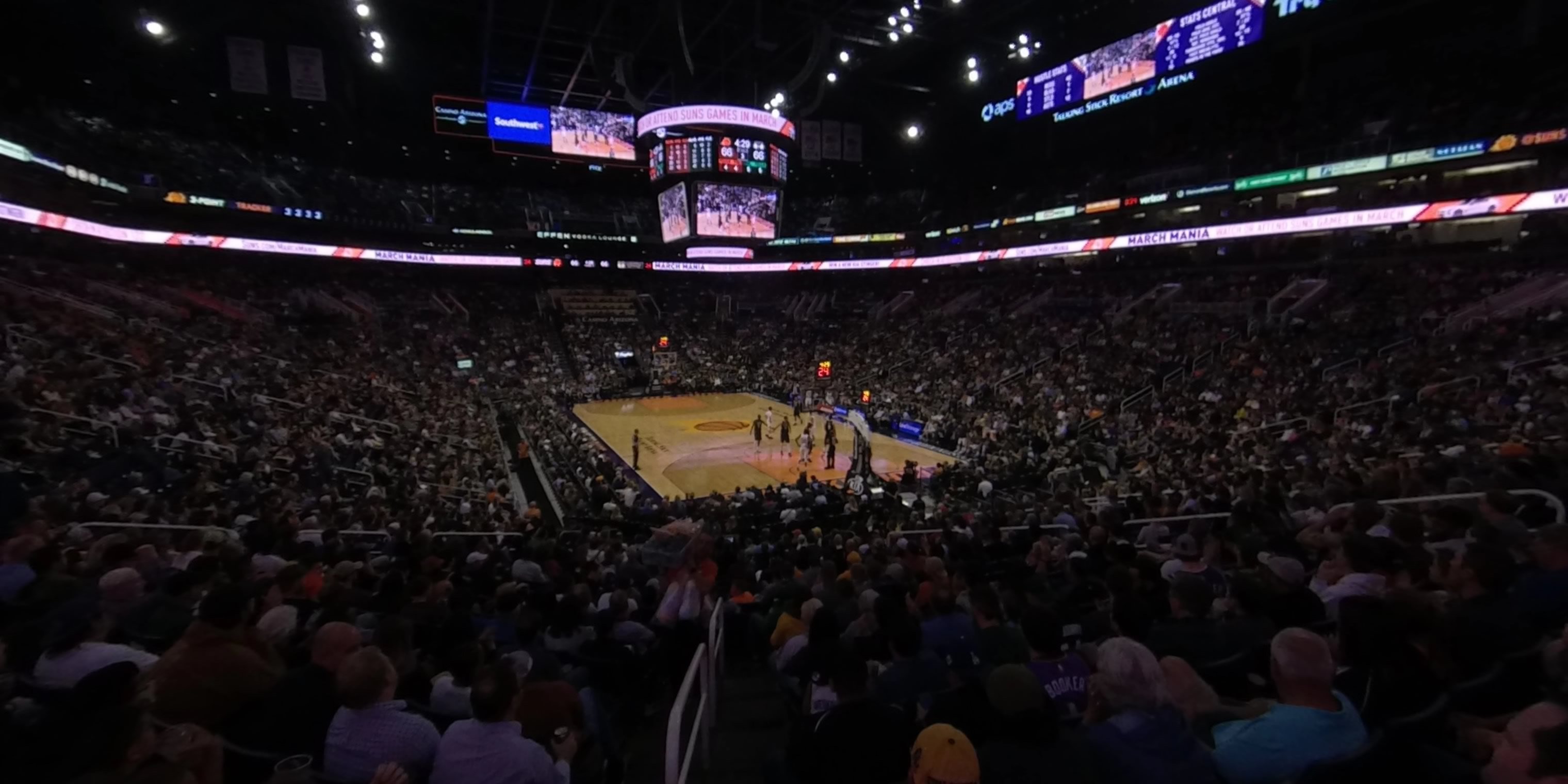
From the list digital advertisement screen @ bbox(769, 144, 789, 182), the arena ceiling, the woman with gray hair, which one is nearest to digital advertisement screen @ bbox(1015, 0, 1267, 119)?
the arena ceiling

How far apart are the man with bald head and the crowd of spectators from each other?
0.06 feet

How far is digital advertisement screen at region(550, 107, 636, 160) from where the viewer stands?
3359cm

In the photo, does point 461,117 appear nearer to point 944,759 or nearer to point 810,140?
point 810,140

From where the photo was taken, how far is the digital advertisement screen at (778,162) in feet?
91.4

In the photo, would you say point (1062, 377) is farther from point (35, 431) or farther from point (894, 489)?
point (35, 431)

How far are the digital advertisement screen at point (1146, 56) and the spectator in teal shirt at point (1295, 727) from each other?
25949 mm

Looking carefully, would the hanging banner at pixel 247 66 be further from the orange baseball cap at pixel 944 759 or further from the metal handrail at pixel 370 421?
the orange baseball cap at pixel 944 759

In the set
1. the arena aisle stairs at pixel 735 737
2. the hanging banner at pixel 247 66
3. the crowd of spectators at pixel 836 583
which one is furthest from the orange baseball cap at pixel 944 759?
the hanging banner at pixel 247 66

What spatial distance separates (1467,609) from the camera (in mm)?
3500

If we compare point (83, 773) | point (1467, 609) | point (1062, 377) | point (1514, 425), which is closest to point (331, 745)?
point (83, 773)

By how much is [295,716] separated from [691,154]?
1047 inches

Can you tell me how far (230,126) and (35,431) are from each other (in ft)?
99.3

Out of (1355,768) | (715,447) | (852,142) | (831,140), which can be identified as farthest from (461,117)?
(1355,768)

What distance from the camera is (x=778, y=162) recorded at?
93.0ft
